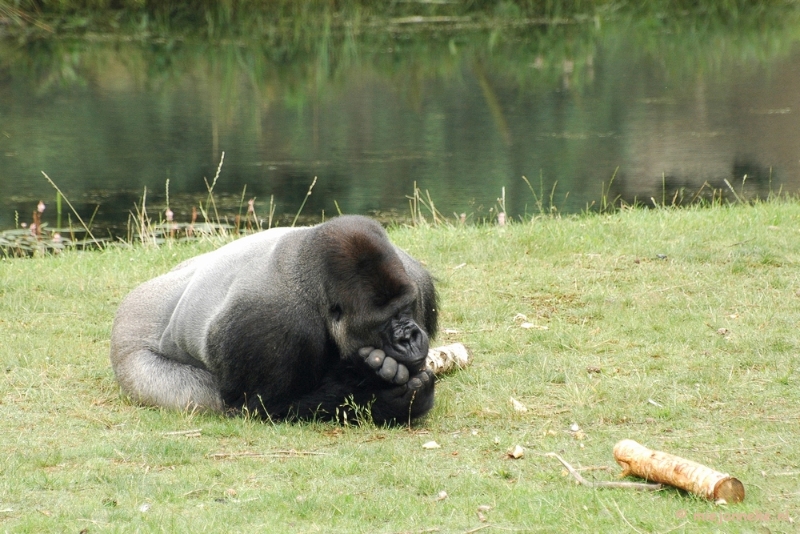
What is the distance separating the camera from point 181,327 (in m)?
5.66

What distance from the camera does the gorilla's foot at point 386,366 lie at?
15.9 feet

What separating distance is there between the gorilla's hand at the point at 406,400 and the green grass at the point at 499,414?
0.08 metres

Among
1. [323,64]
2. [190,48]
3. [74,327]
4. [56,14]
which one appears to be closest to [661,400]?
[74,327]

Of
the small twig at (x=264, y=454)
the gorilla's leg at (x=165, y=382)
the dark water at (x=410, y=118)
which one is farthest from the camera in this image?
the dark water at (x=410, y=118)

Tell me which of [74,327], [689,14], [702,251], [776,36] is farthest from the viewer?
[689,14]

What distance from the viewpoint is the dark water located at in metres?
13.7

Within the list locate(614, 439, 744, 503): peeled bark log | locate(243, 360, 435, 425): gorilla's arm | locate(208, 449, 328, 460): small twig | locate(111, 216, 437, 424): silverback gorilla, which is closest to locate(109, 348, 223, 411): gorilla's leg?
locate(111, 216, 437, 424): silverback gorilla

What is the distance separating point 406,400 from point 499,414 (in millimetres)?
510

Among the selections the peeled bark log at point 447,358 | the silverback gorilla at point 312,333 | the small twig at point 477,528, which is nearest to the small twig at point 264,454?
the silverback gorilla at point 312,333

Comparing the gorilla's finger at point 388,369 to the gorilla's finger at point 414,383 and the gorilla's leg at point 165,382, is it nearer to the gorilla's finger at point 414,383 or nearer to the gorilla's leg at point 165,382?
the gorilla's finger at point 414,383

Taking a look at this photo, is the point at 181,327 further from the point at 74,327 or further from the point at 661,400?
the point at 661,400

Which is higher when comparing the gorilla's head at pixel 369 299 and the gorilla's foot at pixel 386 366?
the gorilla's head at pixel 369 299

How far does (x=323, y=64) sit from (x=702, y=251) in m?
14.2

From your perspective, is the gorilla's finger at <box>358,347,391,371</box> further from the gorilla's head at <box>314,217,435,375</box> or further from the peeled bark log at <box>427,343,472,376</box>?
the peeled bark log at <box>427,343,472,376</box>
